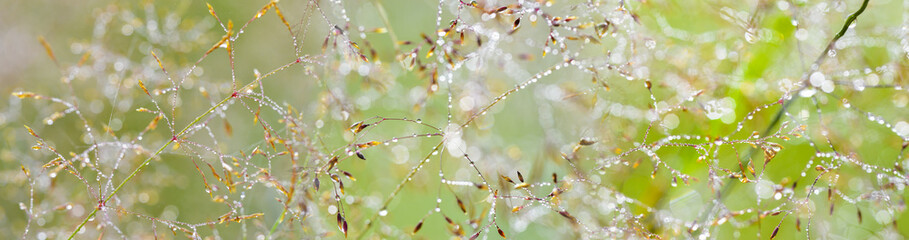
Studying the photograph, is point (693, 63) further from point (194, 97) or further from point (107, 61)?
point (107, 61)

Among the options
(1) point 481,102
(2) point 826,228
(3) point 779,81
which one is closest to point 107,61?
(1) point 481,102

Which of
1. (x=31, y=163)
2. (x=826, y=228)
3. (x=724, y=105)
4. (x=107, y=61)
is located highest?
(x=107, y=61)

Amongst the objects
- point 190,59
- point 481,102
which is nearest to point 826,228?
point 481,102

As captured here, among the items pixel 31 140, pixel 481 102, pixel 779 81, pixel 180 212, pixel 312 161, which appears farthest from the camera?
pixel 180 212

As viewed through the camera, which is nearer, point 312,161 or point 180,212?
point 312,161

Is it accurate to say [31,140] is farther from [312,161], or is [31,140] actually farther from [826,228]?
[826,228]

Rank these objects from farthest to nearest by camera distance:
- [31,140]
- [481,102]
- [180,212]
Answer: [180,212] → [31,140] → [481,102]

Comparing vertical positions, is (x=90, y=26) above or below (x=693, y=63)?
above

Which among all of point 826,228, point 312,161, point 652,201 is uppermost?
point 312,161

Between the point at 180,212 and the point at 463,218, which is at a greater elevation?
the point at 180,212
